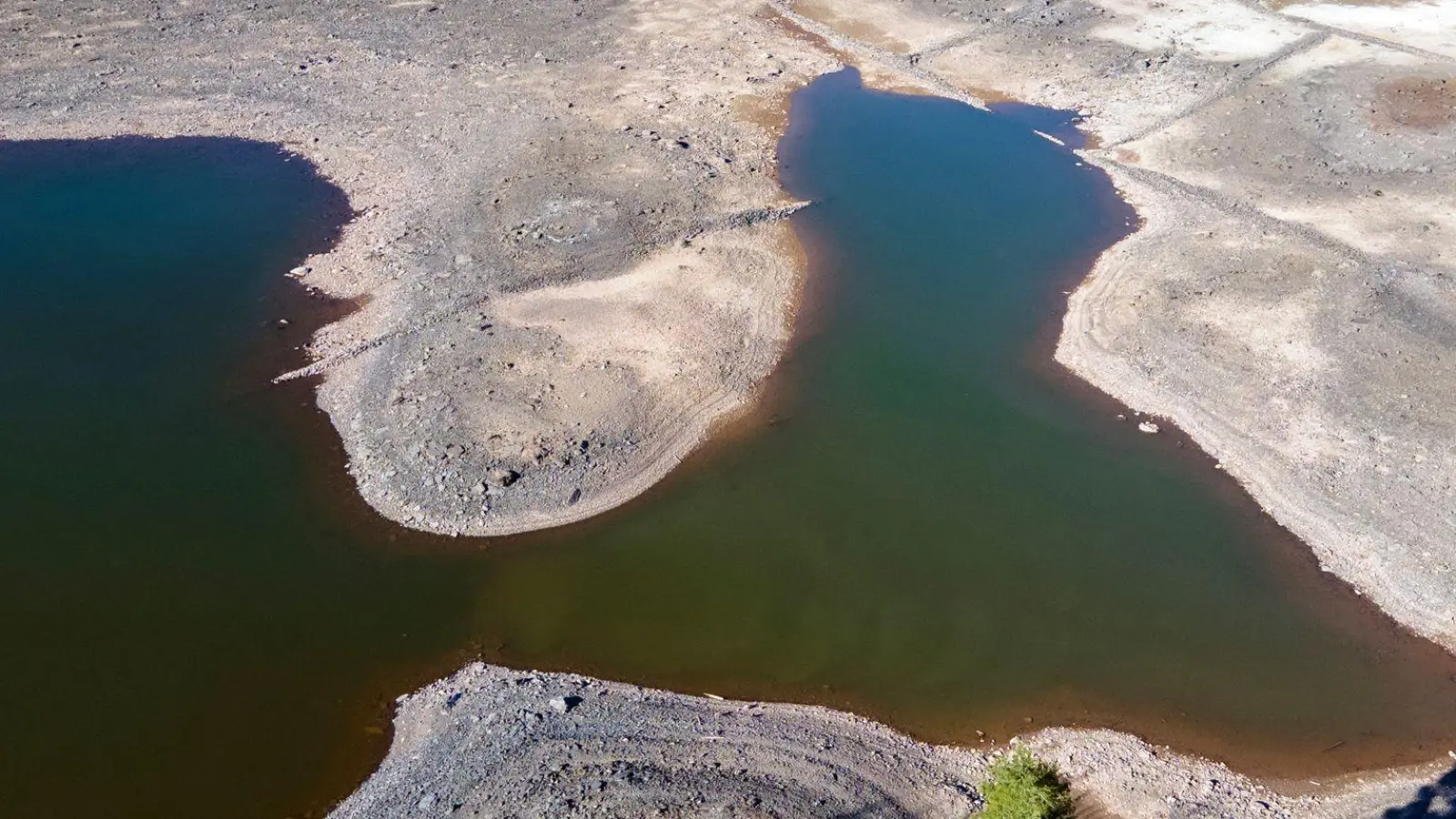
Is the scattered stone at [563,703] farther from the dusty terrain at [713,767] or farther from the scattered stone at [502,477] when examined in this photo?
the scattered stone at [502,477]

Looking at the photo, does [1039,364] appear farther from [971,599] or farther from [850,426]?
[971,599]

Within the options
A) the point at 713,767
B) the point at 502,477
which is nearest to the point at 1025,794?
the point at 713,767

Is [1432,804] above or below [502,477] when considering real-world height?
below

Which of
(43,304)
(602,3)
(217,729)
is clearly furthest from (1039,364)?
(602,3)

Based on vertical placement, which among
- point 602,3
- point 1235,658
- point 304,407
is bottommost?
point 1235,658

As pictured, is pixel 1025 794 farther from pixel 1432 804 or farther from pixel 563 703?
pixel 563 703
